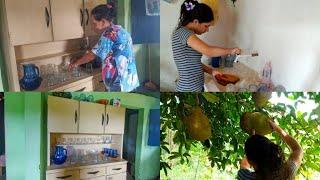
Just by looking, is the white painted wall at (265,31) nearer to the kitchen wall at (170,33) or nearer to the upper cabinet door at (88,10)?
the kitchen wall at (170,33)

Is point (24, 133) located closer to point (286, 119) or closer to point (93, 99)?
point (93, 99)

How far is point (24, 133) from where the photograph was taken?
1.45 meters

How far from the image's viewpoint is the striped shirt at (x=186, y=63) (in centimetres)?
147

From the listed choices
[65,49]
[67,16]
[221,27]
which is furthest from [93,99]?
[221,27]

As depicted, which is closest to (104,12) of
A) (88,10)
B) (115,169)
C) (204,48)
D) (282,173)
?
(88,10)

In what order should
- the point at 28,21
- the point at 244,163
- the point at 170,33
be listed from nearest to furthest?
the point at 28,21, the point at 170,33, the point at 244,163

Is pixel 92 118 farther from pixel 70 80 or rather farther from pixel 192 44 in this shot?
pixel 192 44

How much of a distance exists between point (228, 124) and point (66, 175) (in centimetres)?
67

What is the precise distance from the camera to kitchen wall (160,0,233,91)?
57.6 inches

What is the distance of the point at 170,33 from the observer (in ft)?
4.83

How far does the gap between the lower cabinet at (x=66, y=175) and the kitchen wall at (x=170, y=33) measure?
0.48 meters

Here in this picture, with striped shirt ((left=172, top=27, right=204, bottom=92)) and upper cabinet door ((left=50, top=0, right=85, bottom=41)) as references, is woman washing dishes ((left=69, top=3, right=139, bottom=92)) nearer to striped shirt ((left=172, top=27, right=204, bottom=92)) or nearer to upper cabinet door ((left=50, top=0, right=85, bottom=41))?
upper cabinet door ((left=50, top=0, right=85, bottom=41))

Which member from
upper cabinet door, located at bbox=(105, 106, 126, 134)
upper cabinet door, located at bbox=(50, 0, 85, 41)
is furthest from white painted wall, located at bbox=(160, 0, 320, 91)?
upper cabinet door, located at bbox=(50, 0, 85, 41)

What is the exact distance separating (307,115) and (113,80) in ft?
2.62
